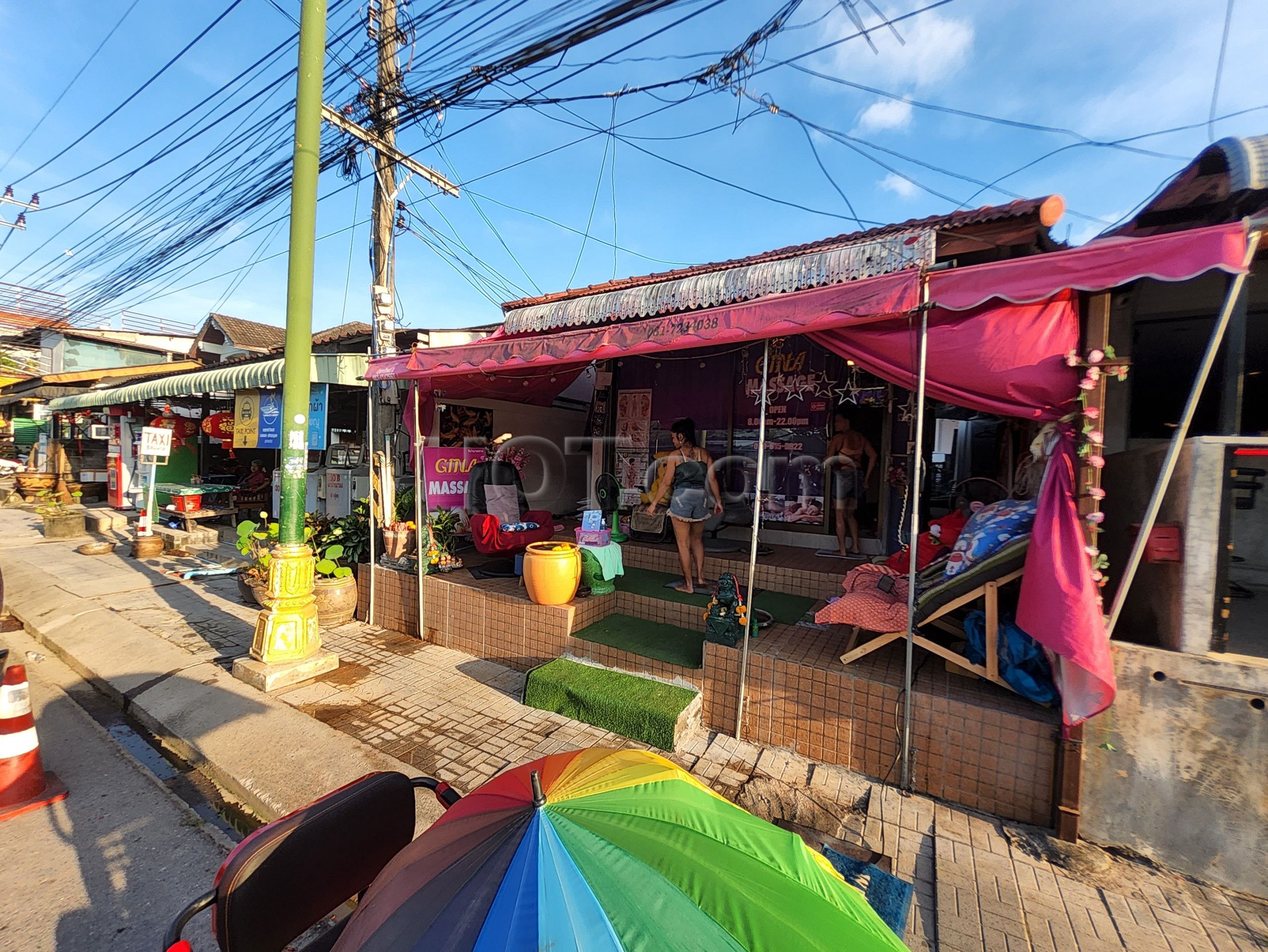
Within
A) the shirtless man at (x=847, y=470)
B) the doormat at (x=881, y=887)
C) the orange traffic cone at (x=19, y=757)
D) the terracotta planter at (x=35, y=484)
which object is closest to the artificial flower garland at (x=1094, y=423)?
the doormat at (x=881, y=887)

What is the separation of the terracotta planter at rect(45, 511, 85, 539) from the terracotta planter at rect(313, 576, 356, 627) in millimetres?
9586

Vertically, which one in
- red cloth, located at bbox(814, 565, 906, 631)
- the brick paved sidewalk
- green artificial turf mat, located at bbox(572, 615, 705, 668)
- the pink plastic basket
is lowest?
the brick paved sidewalk

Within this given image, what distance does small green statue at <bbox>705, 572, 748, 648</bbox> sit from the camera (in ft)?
12.8

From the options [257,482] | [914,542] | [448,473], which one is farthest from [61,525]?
[914,542]

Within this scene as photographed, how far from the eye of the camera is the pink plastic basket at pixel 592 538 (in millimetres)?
5336

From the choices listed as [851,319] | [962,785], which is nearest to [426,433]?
[851,319]

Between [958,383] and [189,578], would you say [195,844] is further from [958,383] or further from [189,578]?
[189,578]

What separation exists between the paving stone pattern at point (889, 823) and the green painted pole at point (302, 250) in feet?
5.92

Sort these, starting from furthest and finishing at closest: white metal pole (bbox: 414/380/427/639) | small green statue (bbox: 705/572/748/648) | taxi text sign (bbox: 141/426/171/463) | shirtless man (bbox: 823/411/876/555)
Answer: taxi text sign (bbox: 141/426/171/463), shirtless man (bbox: 823/411/876/555), white metal pole (bbox: 414/380/427/639), small green statue (bbox: 705/572/748/648)

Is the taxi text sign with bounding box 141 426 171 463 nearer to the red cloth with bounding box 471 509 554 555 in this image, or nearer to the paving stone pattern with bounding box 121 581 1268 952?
the paving stone pattern with bounding box 121 581 1268 952

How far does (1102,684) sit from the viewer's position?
2584 mm

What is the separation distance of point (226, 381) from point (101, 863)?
8.28m

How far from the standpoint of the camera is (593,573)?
17.0 ft

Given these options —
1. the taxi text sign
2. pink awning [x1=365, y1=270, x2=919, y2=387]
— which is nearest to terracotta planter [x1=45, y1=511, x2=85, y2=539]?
the taxi text sign
